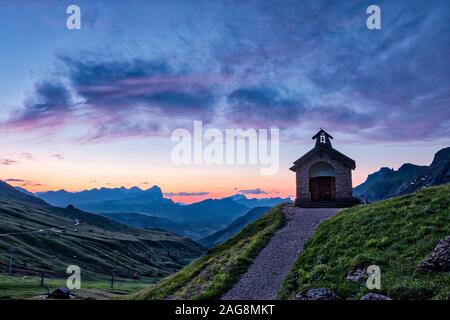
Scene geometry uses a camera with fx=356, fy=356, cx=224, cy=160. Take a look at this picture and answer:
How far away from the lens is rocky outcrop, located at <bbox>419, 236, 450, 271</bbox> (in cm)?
1955

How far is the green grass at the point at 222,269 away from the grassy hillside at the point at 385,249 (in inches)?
194

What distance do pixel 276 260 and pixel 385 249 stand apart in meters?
8.82

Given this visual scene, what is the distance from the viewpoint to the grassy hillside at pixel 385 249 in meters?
19.1

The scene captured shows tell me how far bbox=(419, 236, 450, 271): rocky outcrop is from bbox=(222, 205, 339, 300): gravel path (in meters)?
9.17

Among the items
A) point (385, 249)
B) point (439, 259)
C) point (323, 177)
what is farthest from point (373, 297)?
point (323, 177)

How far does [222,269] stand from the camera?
30.1 meters

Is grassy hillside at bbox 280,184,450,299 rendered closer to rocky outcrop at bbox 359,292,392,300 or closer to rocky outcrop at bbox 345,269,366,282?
Answer: rocky outcrop at bbox 345,269,366,282

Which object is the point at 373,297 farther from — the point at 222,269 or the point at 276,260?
the point at 222,269

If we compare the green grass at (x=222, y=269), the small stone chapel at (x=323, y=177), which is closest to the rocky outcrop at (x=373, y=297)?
the green grass at (x=222, y=269)

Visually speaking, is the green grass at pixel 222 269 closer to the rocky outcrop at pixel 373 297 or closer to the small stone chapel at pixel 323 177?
the rocky outcrop at pixel 373 297

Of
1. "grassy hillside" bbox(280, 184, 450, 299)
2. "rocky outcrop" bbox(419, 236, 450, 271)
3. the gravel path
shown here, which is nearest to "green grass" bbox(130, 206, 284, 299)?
the gravel path

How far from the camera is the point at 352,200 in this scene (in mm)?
50781
